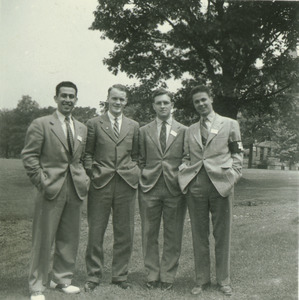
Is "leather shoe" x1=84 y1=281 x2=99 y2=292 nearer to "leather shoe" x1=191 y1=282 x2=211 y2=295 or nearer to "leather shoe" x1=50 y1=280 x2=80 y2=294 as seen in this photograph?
"leather shoe" x1=50 y1=280 x2=80 y2=294

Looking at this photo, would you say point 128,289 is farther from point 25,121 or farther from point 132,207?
point 25,121

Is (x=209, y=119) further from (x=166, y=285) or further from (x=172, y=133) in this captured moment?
A: (x=166, y=285)

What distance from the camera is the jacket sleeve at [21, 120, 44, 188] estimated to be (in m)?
4.23

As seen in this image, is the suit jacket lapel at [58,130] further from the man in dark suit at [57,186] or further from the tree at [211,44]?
the tree at [211,44]

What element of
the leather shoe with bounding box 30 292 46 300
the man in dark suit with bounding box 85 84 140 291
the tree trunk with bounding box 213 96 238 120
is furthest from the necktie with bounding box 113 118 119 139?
the tree trunk with bounding box 213 96 238 120

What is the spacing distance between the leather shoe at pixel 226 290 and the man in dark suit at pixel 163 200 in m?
0.57

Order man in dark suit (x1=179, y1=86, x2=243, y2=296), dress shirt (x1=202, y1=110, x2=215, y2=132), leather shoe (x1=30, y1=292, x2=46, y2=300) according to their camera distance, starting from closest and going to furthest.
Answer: leather shoe (x1=30, y1=292, x2=46, y2=300) < man in dark suit (x1=179, y1=86, x2=243, y2=296) < dress shirt (x1=202, y1=110, x2=215, y2=132)

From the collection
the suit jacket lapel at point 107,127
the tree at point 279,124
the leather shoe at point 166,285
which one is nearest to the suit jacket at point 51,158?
the suit jacket lapel at point 107,127

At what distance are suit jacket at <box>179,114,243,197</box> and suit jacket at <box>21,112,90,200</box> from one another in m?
1.21

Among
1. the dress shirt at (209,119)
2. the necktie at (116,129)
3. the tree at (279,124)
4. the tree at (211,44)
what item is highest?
the tree at (211,44)

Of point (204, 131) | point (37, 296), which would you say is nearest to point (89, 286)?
point (37, 296)

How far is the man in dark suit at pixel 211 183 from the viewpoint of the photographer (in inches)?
176

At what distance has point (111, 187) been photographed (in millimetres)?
4637

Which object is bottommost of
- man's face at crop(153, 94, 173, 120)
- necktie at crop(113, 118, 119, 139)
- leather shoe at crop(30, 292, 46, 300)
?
leather shoe at crop(30, 292, 46, 300)
